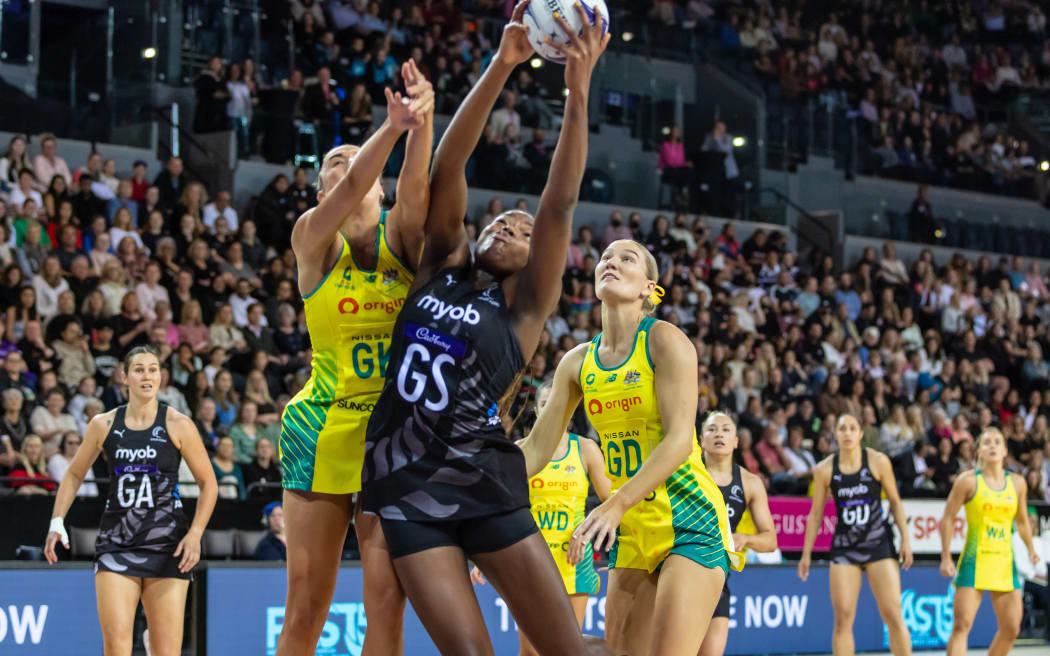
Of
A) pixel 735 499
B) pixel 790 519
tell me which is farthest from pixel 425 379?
pixel 790 519

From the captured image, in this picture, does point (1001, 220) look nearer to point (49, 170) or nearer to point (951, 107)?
point (951, 107)

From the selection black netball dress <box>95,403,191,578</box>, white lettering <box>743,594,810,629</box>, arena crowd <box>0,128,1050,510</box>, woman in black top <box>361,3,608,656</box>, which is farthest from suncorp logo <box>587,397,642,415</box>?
white lettering <box>743,594,810,629</box>

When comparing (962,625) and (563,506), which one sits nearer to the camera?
(563,506)

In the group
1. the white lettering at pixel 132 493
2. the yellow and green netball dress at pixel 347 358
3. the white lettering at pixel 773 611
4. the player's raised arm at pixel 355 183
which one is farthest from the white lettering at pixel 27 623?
the white lettering at pixel 773 611

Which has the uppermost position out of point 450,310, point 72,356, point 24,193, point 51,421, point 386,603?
point 24,193

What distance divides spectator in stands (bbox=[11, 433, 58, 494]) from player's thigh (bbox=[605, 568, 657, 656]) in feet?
22.4

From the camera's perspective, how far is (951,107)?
2683 cm

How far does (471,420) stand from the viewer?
448 centimetres

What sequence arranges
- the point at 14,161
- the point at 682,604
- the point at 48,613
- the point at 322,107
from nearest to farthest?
the point at 682,604, the point at 48,613, the point at 14,161, the point at 322,107

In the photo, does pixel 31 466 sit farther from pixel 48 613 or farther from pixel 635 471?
pixel 635 471

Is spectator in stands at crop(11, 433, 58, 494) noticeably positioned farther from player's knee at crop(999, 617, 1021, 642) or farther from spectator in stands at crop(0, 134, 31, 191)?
player's knee at crop(999, 617, 1021, 642)

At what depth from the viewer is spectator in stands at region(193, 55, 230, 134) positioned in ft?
55.4

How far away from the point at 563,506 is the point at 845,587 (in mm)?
3373

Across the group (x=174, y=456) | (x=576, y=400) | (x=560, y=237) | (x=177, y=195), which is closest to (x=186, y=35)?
(x=177, y=195)
